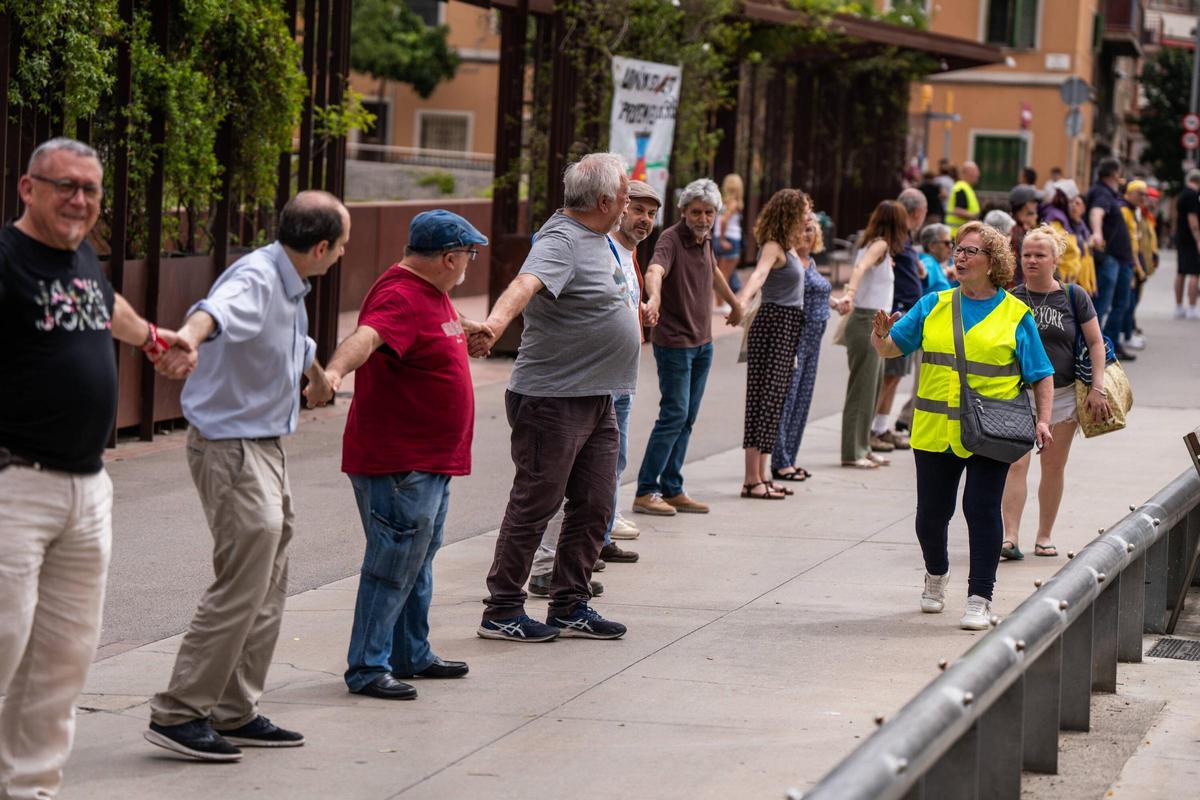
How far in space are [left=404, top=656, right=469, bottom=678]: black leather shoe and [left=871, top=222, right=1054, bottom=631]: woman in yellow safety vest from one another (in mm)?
2121

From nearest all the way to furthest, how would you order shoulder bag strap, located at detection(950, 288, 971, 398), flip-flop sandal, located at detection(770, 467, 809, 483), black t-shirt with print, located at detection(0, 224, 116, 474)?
1. black t-shirt with print, located at detection(0, 224, 116, 474)
2. shoulder bag strap, located at detection(950, 288, 971, 398)
3. flip-flop sandal, located at detection(770, 467, 809, 483)

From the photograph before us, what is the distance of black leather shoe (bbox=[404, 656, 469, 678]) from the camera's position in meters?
6.38

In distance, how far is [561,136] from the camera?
1694cm

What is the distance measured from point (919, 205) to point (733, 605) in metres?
5.45

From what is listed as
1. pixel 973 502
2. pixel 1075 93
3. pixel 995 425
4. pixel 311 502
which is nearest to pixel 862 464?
pixel 311 502

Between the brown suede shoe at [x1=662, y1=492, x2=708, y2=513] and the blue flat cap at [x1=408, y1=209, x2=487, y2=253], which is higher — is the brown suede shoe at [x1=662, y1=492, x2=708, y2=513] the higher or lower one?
the lower one

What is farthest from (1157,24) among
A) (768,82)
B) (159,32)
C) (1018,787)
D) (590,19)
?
(1018,787)

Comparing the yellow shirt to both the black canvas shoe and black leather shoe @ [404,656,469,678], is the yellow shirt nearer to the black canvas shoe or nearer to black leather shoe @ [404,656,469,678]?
black leather shoe @ [404,656,469,678]

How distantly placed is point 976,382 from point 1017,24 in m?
45.2

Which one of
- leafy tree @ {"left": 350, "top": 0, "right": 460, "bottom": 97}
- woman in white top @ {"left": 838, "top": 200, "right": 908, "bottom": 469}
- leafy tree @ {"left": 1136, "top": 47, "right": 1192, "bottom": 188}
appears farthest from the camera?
leafy tree @ {"left": 1136, "top": 47, "right": 1192, "bottom": 188}

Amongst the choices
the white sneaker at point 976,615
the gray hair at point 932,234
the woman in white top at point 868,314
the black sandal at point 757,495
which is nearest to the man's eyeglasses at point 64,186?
the white sneaker at point 976,615

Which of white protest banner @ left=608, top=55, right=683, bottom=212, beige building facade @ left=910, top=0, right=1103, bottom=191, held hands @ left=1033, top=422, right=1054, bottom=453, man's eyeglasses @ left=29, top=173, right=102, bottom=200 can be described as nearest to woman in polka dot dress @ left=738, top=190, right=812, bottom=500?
held hands @ left=1033, top=422, right=1054, bottom=453

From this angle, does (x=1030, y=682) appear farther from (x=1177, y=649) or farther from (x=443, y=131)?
(x=443, y=131)

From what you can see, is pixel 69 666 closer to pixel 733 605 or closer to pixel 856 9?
pixel 733 605
